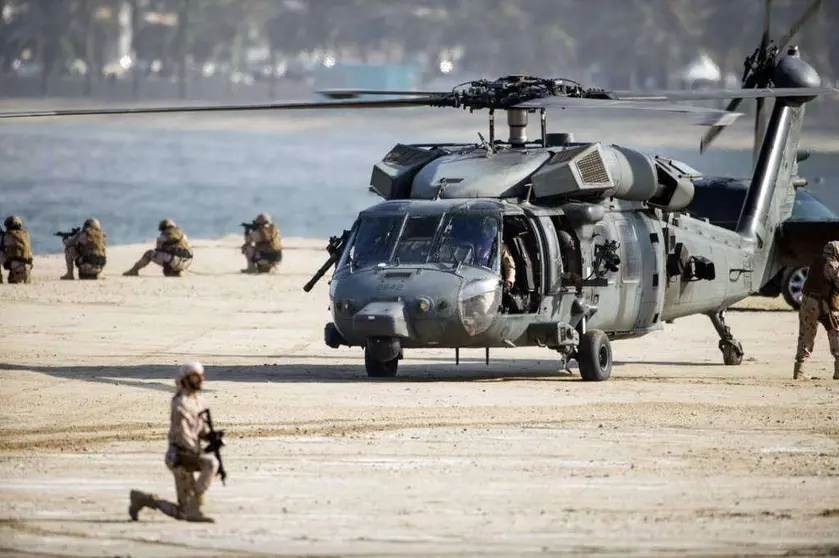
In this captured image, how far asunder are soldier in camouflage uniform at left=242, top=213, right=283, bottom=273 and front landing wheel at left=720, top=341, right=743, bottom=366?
1312 cm

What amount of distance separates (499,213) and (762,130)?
25.4ft

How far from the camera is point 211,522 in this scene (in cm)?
1305

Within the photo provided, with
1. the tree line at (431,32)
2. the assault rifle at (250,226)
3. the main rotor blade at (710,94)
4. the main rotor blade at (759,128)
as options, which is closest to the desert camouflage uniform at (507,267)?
the main rotor blade at (710,94)

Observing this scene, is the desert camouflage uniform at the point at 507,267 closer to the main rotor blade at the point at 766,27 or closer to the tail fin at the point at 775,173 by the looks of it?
the tail fin at the point at 775,173

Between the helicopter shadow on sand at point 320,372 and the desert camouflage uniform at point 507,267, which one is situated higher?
the desert camouflage uniform at point 507,267

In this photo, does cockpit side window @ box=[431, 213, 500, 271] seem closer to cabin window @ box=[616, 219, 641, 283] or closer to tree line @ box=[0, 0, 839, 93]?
cabin window @ box=[616, 219, 641, 283]

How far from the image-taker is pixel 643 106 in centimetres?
1909

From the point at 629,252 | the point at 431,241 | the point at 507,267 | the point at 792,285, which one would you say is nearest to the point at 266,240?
the point at 792,285

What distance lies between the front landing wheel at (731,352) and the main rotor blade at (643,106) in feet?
14.6

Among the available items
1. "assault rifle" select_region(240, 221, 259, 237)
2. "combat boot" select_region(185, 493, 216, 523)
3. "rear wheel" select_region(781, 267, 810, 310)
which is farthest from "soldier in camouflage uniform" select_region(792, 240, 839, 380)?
"assault rifle" select_region(240, 221, 259, 237)

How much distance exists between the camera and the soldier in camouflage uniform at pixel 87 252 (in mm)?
32656

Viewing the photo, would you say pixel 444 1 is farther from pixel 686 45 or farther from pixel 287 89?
pixel 686 45

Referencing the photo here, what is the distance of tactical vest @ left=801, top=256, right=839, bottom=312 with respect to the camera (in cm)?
2123

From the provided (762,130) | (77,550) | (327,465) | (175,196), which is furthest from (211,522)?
(175,196)
